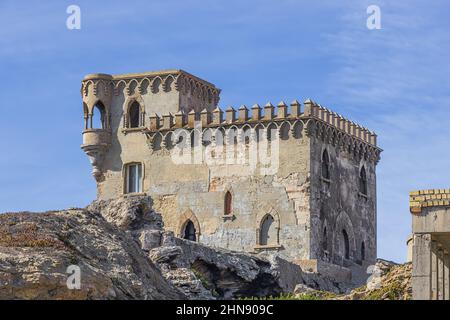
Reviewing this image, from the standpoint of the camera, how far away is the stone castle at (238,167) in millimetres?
61938

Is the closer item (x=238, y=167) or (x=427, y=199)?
(x=427, y=199)

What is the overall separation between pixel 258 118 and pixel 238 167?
7.67 feet

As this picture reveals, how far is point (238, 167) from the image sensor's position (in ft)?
208

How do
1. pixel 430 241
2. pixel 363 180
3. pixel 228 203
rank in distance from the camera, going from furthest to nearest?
1. pixel 363 180
2. pixel 228 203
3. pixel 430 241

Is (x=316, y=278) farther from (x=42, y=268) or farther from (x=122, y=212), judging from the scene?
(x=42, y=268)

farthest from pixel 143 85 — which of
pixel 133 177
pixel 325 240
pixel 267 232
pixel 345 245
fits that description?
pixel 345 245

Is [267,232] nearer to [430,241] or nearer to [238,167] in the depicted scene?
[238,167]

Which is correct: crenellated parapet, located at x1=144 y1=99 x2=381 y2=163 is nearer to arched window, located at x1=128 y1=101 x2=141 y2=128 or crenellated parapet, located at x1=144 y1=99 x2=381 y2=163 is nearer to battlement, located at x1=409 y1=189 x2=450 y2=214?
arched window, located at x1=128 y1=101 x2=141 y2=128

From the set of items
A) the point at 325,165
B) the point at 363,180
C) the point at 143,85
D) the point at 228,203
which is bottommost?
the point at 228,203

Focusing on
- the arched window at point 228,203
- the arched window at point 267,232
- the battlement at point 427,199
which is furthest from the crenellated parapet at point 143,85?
the battlement at point 427,199

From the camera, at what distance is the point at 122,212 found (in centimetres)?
Result: 5081
